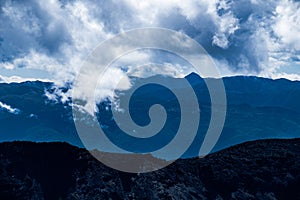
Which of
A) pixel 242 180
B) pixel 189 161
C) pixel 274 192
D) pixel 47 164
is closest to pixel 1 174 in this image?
pixel 47 164

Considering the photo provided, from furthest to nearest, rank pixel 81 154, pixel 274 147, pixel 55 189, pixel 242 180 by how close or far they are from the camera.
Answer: pixel 274 147 → pixel 81 154 → pixel 242 180 → pixel 55 189

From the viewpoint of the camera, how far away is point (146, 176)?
52.5 m

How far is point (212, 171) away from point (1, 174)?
101ft

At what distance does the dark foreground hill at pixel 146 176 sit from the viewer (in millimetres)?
49031

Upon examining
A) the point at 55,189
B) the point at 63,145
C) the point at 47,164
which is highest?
the point at 63,145

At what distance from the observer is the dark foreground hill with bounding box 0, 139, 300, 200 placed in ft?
161

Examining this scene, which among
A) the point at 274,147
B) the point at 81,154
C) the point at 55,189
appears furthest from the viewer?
the point at 274,147

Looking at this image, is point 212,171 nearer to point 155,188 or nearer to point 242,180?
point 242,180

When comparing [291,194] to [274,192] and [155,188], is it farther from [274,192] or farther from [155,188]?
→ [155,188]

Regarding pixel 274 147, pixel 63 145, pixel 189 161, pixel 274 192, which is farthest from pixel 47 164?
pixel 274 147

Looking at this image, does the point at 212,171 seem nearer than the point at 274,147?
Yes

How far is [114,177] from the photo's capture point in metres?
52.6

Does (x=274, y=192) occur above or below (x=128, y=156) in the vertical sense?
below

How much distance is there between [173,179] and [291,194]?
54.5 ft
